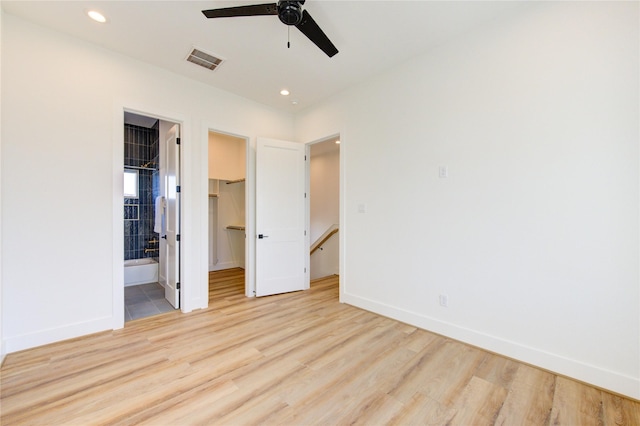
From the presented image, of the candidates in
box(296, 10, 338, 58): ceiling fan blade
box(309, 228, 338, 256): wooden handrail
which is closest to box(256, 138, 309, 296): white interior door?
box(309, 228, 338, 256): wooden handrail

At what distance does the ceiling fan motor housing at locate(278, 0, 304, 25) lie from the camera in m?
1.94

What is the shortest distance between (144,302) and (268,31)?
3.78 metres

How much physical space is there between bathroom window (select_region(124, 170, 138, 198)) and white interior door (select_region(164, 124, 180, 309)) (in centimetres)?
216

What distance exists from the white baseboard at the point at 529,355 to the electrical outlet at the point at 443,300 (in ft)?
0.59

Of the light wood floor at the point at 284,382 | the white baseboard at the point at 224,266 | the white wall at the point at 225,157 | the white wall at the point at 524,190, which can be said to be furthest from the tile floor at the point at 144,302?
the white wall at the point at 524,190

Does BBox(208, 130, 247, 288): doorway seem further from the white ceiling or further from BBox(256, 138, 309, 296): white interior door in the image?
the white ceiling

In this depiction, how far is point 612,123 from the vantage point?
1951 mm

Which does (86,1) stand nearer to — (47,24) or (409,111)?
(47,24)

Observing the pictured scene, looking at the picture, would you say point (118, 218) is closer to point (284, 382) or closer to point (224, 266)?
point (284, 382)

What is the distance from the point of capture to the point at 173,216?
11.9 feet

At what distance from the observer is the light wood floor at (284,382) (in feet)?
5.54

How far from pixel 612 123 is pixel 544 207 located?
0.72m

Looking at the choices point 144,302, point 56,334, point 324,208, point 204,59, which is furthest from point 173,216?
point 324,208

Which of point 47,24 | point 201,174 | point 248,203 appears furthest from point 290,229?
point 47,24
